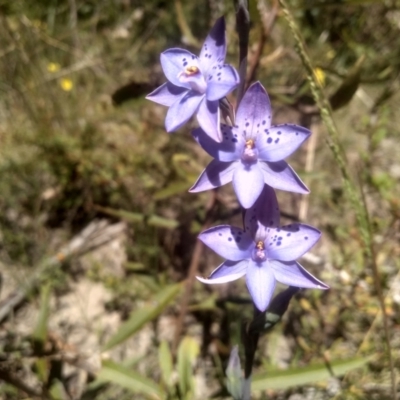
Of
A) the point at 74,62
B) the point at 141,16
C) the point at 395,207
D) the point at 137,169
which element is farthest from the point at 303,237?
the point at 141,16

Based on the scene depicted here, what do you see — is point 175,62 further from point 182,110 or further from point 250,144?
point 250,144

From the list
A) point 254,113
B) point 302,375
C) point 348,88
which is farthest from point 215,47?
point 302,375

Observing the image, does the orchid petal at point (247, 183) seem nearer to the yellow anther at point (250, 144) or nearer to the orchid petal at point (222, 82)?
the yellow anther at point (250, 144)

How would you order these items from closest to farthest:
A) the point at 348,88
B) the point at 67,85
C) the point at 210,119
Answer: the point at 210,119 < the point at 348,88 < the point at 67,85

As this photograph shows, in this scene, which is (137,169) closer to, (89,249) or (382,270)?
(89,249)

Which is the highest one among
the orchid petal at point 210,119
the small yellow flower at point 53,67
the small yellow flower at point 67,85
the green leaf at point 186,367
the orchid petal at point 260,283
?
the orchid petal at point 210,119

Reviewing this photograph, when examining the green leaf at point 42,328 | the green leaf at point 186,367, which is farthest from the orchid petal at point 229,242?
the green leaf at point 42,328

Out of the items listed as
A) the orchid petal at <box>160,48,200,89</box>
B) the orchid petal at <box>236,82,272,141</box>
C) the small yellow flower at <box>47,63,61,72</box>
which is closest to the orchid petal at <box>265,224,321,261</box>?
the orchid petal at <box>236,82,272,141</box>
